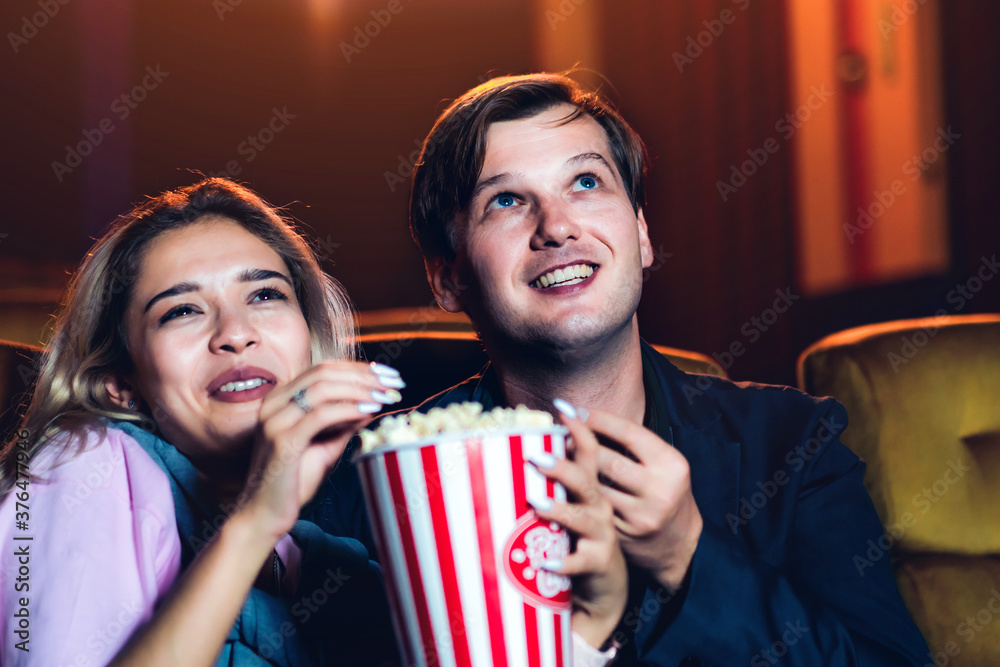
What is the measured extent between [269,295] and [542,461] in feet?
2.79

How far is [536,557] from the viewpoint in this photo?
878mm

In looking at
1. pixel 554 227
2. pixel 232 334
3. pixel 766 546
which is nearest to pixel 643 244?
pixel 554 227

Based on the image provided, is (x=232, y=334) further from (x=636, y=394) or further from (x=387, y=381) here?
(x=636, y=394)

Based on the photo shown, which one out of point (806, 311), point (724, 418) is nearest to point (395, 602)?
point (724, 418)

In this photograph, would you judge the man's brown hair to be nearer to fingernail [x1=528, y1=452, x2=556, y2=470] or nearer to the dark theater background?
fingernail [x1=528, y1=452, x2=556, y2=470]

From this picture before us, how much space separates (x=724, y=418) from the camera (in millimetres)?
1729

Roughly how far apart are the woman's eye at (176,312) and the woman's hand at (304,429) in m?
0.49

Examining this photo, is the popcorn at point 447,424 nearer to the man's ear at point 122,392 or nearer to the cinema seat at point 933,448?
the man's ear at point 122,392

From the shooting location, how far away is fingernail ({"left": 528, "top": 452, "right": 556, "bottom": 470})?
33.9 inches

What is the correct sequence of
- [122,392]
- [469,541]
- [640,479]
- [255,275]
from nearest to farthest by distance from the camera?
[469,541]
[640,479]
[255,275]
[122,392]

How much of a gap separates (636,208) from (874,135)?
2711 millimetres

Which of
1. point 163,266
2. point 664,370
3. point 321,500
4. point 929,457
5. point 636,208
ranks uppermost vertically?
point 636,208

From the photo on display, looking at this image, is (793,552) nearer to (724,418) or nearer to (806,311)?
(724,418)

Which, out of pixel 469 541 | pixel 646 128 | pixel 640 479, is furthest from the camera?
pixel 646 128
